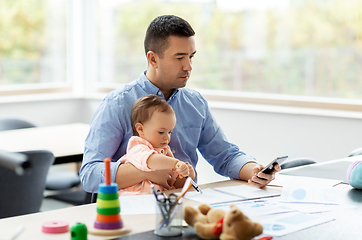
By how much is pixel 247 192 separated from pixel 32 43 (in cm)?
409

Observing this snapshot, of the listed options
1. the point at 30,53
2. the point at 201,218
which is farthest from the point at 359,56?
the point at 30,53

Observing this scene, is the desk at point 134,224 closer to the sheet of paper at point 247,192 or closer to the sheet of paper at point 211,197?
the sheet of paper at point 211,197

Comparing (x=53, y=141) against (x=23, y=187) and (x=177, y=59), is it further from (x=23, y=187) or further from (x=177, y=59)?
(x=177, y=59)

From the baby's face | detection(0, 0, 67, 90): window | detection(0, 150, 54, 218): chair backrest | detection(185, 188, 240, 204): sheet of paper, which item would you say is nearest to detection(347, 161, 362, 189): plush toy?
detection(185, 188, 240, 204): sheet of paper

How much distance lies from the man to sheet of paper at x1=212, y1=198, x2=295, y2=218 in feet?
0.74

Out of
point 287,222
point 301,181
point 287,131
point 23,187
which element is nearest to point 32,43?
point 287,131

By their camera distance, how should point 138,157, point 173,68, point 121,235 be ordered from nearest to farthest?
point 121,235 → point 138,157 → point 173,68

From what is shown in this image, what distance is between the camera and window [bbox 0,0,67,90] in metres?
4.85

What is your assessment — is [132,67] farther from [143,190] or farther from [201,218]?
[201,218]

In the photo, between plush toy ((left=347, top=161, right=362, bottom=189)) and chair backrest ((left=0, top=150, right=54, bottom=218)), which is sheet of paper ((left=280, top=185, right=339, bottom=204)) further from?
chair backrest ((left=0, top=150, right=54, bottom=218))

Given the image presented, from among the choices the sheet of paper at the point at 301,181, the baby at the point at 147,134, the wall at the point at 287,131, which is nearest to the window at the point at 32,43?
the wall at the point at 287,131

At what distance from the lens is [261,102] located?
13.5 feet

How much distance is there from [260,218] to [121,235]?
40cm

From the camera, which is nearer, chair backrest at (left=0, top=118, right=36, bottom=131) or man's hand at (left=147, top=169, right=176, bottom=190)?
man's hand at (left=147, top=169, right=176, bottom=190)
